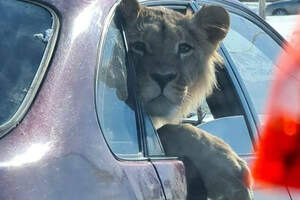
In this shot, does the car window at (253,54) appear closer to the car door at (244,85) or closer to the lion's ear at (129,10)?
the car door at (244,85)

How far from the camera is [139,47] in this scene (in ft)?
13.5

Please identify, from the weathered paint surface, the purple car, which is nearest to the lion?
the purple car

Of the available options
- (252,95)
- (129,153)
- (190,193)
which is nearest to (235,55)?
(252,95)

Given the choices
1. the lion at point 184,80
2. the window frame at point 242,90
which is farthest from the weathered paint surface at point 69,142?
the window frame at point 242,90

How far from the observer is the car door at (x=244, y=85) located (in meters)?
4.69

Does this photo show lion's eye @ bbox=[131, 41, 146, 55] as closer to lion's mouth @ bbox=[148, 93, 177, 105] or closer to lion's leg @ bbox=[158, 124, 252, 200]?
lion's mouth @ bbox=[148, 93, 177, 105]

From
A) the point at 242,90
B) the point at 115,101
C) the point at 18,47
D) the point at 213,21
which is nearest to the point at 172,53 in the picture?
the point at 213,21

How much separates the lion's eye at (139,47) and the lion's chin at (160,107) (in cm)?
24

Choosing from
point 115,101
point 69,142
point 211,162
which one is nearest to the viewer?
point 69,142

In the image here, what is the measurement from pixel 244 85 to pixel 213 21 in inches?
25.5

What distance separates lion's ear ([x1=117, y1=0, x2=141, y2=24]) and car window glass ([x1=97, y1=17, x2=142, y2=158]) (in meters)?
0.28

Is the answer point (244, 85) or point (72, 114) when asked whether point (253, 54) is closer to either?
point (244, 85)

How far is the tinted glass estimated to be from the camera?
2633 millimetres

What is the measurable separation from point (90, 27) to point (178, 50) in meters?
1.39
